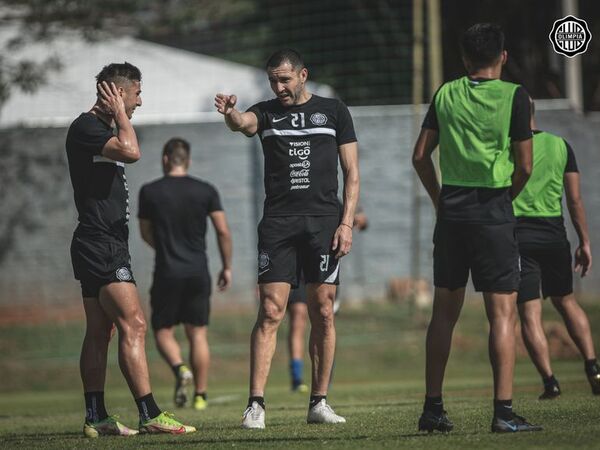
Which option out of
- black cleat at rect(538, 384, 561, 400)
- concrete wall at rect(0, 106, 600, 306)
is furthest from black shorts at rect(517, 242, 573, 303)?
concrete wall at rect(0, 106, 600, 306)

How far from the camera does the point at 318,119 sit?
25.0 ft

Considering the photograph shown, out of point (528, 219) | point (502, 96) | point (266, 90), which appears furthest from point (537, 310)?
point (266, 90)

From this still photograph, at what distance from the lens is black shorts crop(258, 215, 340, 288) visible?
7.49 meters

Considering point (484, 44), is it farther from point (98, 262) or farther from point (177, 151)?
point (177, 151)

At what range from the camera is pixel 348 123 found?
25.4 feet

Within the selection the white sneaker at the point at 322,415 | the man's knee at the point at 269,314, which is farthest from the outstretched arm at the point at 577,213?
the man's knee at the point at 269,314

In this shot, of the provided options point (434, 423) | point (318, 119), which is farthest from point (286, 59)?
point (434, 423)

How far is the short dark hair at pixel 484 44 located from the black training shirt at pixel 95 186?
93.7 inches

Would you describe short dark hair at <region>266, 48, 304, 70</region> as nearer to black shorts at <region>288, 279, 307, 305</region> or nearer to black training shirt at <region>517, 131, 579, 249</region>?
black training shirt at <region>517, 131, 579, 249</region>

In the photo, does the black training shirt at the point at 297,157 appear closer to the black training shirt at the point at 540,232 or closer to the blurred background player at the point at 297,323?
the black training shirt at the point at 540,232

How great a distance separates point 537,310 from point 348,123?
2.61m

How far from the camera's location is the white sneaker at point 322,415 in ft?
24.7

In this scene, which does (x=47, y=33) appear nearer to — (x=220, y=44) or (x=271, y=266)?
(x=220, y=44)

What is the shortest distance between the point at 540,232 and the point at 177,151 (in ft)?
12.0
